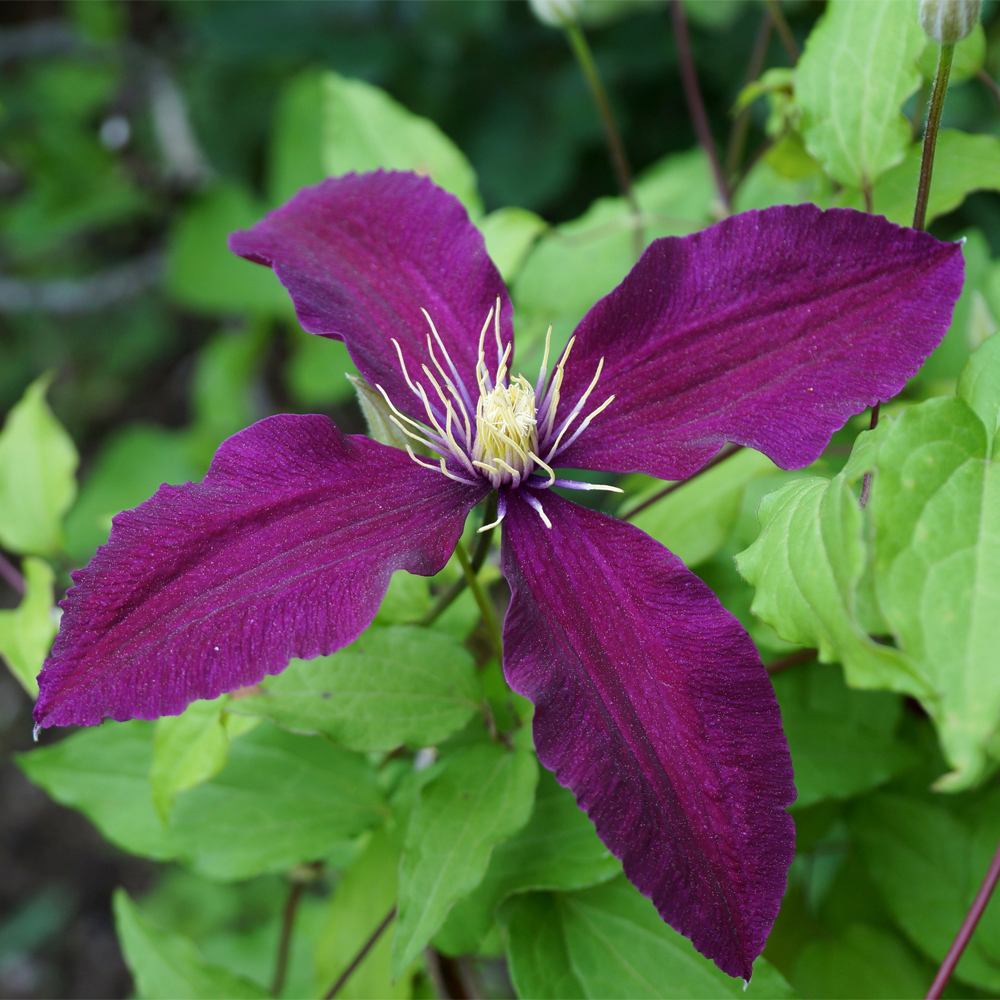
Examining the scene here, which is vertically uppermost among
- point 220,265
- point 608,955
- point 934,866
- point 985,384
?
point 985,384

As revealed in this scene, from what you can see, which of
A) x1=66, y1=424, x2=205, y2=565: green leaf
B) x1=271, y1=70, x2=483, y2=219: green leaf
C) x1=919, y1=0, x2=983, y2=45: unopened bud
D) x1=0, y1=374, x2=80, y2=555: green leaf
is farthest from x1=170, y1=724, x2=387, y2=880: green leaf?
x1=66, y1=424, x2=205, y2=565: green leaf

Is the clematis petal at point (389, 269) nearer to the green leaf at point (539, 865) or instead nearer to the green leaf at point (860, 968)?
the green leaf at point (539, 865)

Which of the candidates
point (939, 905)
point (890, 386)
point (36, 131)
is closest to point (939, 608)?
point (890, 386)

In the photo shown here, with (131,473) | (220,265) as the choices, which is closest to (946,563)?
(220,265)

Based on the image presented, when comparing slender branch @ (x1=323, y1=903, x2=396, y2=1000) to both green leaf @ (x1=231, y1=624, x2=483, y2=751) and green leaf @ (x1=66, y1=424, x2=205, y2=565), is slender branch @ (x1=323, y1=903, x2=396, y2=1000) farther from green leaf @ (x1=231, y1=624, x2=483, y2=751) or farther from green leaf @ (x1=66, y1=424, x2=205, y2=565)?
green leaf @ (x1=66, y1=424, x2=205, y2=565)

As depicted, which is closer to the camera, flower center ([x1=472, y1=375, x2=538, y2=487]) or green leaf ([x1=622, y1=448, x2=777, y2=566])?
flower center ([x1=472, y1=375, x2=538, y2=487])

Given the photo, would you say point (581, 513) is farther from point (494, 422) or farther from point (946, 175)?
point (946, 175)

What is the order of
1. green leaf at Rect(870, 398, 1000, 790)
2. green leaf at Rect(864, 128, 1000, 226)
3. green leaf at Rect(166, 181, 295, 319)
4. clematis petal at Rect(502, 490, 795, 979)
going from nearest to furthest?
1. green leaf at Rect(870, 398, 1000, 790)
2. clematis petal at Rect(502, 490, 795, 979)
3. green leaf at Rect(864, 128, 1000, 226)
4. green leaf at Rect(166, 181, 295, 319)
